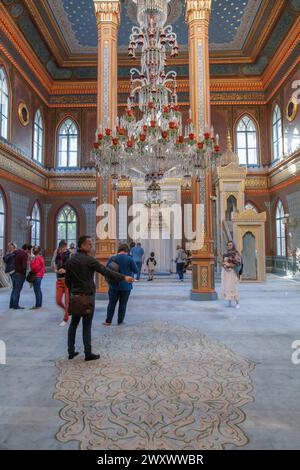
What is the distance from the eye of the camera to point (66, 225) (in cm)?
1714

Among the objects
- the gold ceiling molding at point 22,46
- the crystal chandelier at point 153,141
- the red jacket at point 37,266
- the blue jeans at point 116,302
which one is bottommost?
the blue jeans at point 116,302

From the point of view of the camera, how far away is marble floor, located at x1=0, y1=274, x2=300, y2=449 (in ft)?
7.79

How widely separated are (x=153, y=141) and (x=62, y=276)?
3164mm

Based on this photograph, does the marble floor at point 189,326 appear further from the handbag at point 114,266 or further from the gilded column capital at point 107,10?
the gilded column capital at point 107,10

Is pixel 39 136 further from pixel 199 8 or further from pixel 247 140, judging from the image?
pixel 247 140

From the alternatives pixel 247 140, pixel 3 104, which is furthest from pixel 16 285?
pixel 247 140

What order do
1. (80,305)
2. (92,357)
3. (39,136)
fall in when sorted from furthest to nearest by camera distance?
(39,136) → (92,357) → (80,305)

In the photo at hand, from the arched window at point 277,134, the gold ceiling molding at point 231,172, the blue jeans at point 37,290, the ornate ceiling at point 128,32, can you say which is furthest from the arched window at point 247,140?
the blue jeans at point 37,290

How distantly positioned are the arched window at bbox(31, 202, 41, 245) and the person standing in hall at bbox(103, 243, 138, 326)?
10979 millimetres

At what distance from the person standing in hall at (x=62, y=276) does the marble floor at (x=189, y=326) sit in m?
0.32

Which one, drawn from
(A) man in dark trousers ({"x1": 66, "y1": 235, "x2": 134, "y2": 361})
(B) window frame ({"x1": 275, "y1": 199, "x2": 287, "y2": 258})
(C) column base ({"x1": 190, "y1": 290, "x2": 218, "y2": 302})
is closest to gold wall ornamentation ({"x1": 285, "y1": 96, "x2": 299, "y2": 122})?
(B) window frame ({"x1": 275, "y1": 199, "x2": 287, "y2": 258})

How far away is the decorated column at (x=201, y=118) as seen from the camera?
27.2 feet

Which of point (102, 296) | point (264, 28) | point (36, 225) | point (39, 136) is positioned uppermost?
point (264, 28)

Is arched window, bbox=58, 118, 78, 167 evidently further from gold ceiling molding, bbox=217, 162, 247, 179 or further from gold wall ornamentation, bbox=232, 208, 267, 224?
gold wall ornamentation, bbox=232, 208, 267, 224
